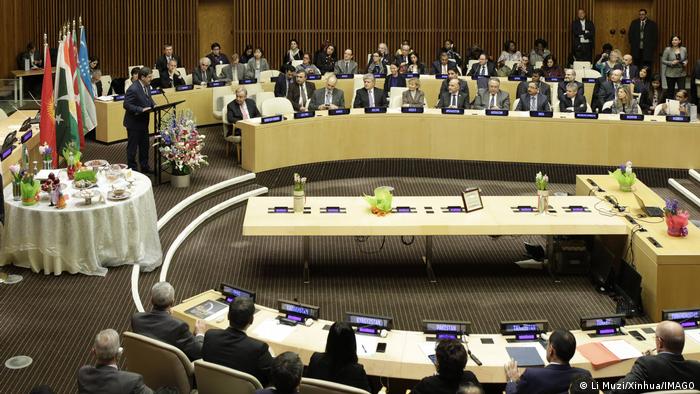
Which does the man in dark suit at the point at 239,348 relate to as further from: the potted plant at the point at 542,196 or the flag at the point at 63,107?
the flag at the point at 63,107

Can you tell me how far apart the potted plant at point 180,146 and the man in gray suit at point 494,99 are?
4.79 meters

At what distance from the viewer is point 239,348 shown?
5.86 meters

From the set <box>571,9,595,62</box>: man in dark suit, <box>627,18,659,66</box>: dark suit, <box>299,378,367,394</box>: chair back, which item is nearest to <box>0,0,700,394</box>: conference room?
<box>299,378,367,394</box>: chair back

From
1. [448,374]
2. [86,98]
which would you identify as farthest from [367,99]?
[448,374]

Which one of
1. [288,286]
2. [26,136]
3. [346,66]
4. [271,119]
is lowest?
[288,286]

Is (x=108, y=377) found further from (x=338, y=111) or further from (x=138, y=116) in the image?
(x=338, y=111)

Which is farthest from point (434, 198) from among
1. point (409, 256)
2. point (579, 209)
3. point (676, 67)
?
point (676, 67)

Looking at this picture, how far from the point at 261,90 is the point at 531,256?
273 inches

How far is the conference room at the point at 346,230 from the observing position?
5941 mm

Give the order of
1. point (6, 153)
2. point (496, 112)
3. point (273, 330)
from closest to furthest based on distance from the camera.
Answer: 1. point (273, 330)
2. point (6, 153)
3. point (496, 112)

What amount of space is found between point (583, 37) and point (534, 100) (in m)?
6.40

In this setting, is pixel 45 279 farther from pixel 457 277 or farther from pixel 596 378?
pixel 596 378

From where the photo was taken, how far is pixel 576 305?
9.16 m

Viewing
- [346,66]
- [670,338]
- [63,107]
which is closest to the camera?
[670,338]
